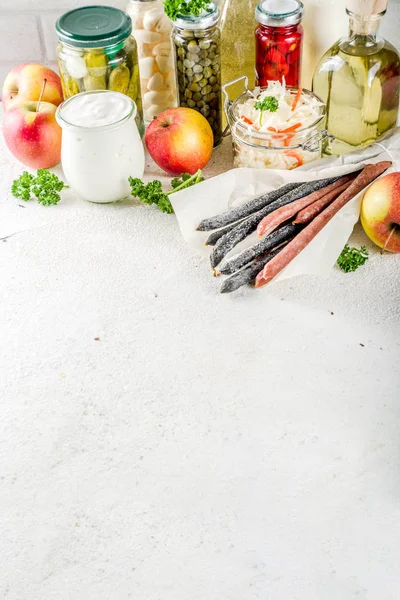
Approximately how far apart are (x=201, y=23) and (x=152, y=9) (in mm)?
132

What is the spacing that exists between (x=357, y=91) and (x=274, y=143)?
15 centimetres

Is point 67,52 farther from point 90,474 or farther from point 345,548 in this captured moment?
point 345,548

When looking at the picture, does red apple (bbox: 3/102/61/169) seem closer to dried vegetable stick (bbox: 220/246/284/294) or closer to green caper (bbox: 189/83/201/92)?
green caper (bbox: 189/83/201/92)

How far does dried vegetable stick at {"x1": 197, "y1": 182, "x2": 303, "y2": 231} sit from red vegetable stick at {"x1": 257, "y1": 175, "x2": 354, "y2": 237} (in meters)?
0.04

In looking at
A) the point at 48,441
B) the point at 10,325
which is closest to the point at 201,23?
the point at 10,325

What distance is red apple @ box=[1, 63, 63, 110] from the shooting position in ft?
4.15

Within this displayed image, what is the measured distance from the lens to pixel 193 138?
46.9 inches

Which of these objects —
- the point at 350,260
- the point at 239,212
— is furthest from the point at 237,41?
Result: the point at 350,260

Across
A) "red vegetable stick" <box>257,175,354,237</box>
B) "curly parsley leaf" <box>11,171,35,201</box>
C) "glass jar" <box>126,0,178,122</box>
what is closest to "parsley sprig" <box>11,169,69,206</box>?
"curly parsley leaf" <box>11,171,35,201</box>

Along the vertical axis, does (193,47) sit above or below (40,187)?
above

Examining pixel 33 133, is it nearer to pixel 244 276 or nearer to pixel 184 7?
pixel 184 7

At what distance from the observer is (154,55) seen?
1.27 m

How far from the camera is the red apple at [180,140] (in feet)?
3.90

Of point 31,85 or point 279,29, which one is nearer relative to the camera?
point 279,29
